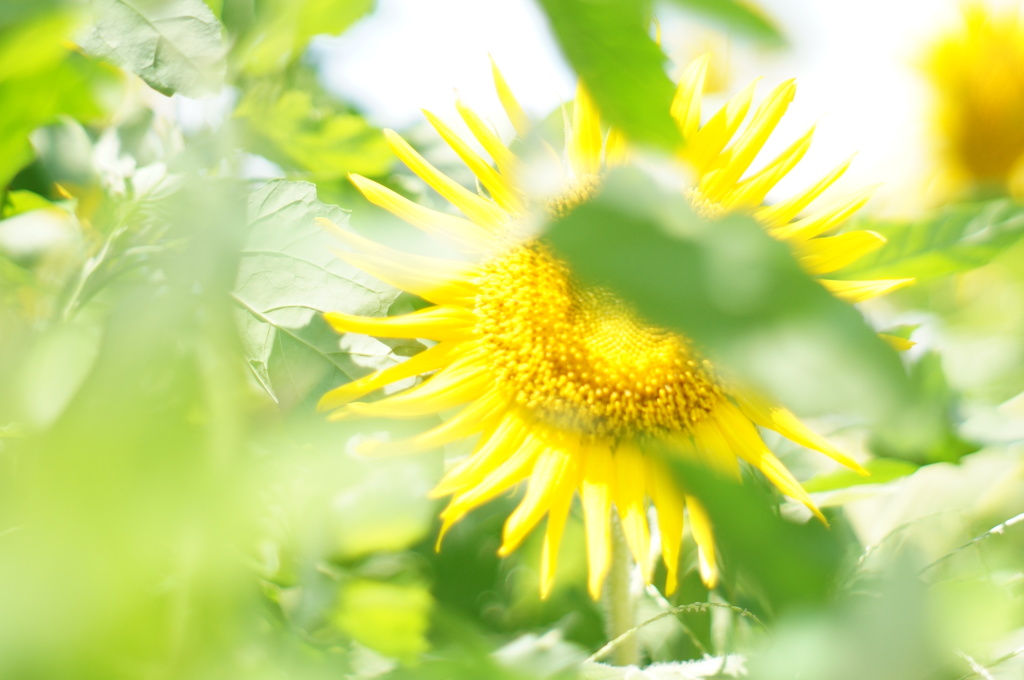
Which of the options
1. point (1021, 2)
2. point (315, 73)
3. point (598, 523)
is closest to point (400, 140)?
point (315, 73)

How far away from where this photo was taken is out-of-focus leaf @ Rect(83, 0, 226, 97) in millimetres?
176

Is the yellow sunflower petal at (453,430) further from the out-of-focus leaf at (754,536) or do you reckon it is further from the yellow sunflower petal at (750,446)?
the out-of-focus leaf at (754,536)

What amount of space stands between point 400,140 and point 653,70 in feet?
0.85

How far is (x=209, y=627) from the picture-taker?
8 centimetres

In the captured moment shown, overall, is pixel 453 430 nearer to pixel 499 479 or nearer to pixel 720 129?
pixel 499 479

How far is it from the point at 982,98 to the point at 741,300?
624mm

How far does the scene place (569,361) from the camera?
336 mm

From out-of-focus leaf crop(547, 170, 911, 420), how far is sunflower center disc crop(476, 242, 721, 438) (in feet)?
0.83

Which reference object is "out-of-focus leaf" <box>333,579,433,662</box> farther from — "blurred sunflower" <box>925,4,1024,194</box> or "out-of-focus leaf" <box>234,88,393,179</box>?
"blurred sunflower" <box>925,4,1024,194</box>

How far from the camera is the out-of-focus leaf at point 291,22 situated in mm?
115

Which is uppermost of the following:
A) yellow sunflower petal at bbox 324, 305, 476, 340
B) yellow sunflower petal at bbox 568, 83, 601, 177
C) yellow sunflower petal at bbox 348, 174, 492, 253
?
→ yellow sunflower petal at bbox 568, 83, 601, 177

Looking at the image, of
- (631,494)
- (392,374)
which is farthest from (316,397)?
(631,494)

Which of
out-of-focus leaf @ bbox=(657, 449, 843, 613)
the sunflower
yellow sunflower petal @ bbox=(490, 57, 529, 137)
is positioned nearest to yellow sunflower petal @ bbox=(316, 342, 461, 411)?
the sunflower

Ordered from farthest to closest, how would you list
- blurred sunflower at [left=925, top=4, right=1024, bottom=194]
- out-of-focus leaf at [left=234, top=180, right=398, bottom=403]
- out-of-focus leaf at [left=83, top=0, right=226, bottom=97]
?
blurred sunflower at [left=925, top=4, right=1024, bottom=194] → out-of-focus leaf at [left=234, top=180, right=398, bottom=403] → out-of-focus leaf at [left=83, top=0, right=226, bottom=97]
